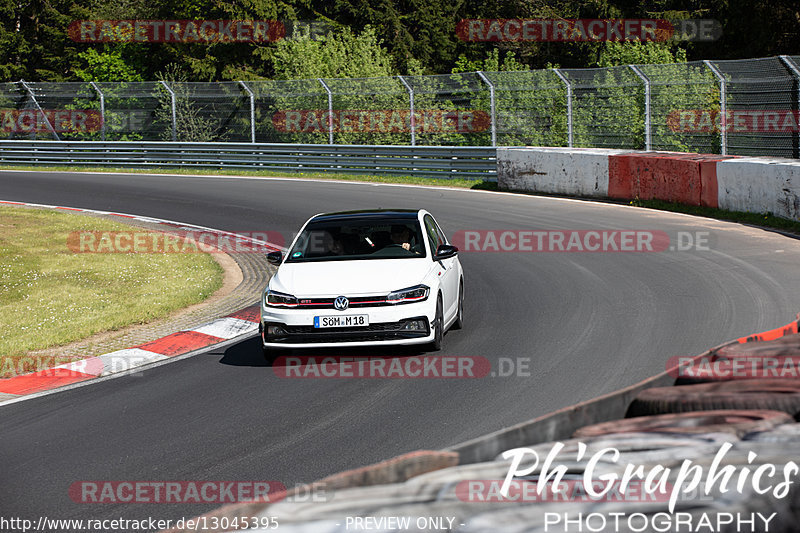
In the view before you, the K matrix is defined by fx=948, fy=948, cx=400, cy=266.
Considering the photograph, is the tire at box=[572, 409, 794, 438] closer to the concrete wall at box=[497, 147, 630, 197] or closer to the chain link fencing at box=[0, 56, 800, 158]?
the chain link fencing at box=[0, 56, 800, 158]

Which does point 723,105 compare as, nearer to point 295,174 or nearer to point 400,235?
point 400,235

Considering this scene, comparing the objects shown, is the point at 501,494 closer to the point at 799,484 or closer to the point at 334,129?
the point at 799,484

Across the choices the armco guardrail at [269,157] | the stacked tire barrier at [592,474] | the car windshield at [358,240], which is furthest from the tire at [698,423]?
the armco guardrail at [269,157]

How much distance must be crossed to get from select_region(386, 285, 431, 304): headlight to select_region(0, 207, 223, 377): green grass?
385cm

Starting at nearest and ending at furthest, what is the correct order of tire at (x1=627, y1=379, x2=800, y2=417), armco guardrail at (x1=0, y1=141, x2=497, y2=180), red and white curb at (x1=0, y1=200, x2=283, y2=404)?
tire at (x1=627, y1=379, x2=800, y2=417), red and white curb at (x1=0, y1=200, x2=283, y2=404), armco guardrail at (x1=0, y1=141, x2=497, y2=180)

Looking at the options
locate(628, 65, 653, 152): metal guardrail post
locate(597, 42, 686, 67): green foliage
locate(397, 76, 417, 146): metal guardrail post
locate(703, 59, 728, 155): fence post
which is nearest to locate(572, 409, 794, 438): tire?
locate(703, 59, 728, 155): fence post

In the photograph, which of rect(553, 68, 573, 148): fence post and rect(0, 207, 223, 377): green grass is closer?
rect(0, 207, 223, 377): green grass

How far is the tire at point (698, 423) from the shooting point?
3.86 m

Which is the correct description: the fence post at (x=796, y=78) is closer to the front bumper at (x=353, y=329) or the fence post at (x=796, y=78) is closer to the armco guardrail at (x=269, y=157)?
the armco guardrail at (x=269, y=157)

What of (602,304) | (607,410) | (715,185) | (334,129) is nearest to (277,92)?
(334,129)

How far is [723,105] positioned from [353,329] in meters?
15.3

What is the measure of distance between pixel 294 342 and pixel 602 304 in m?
4.20

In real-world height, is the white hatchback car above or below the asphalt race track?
above

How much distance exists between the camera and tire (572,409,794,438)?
386 centimetres
